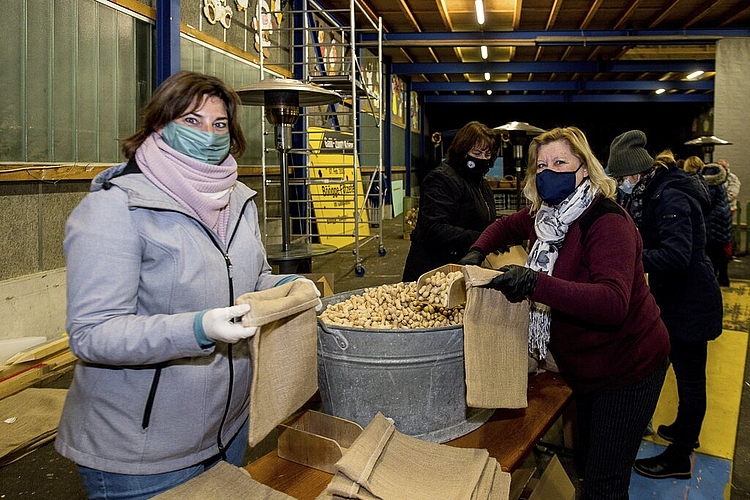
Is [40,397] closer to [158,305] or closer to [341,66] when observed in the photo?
[158,305]

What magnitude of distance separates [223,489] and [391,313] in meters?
0.65

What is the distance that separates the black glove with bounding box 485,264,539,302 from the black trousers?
1.66ft

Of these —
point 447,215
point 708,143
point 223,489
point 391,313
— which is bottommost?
point 223,489

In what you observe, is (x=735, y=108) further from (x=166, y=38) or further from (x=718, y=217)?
(x=166, y=38)

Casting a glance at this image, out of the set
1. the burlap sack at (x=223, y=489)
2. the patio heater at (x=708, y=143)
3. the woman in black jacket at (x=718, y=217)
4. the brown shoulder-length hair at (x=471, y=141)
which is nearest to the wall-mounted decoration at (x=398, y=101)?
the patio heater at (x=708, y=143)

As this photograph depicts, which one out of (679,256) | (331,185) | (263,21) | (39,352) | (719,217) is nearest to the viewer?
(679,256)

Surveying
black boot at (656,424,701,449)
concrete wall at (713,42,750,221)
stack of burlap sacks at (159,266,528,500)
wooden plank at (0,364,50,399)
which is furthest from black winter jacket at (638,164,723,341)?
concrete wall at (713,42,750,221)

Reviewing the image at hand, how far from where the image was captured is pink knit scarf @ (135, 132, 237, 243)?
1.39 metres

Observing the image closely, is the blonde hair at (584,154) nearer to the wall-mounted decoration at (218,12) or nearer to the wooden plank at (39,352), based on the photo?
the wooden plank at (39,352)

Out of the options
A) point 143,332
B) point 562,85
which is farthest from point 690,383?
point 562,85

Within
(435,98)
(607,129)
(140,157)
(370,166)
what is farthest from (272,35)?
(607,129)

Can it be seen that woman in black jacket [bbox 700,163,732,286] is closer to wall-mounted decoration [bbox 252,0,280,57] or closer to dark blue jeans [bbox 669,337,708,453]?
dark blue jeans [bbox 669,337,708,453]

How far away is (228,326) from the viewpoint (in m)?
1.22

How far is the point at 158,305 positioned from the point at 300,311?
304mm
